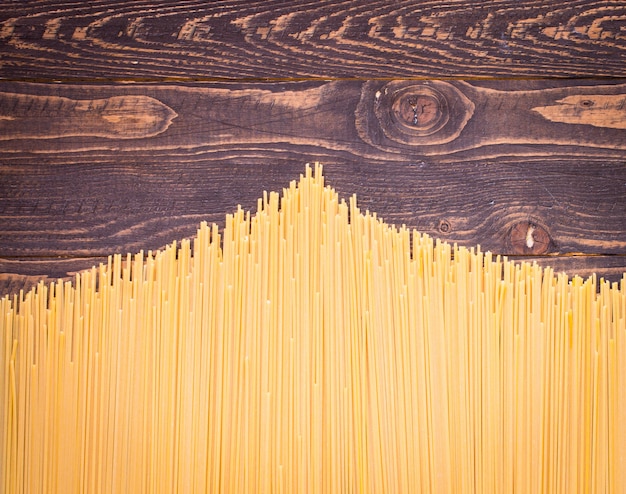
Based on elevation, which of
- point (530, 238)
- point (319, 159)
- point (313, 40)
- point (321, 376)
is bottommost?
point (321, 376)

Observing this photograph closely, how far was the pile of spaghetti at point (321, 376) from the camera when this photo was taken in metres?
0.85

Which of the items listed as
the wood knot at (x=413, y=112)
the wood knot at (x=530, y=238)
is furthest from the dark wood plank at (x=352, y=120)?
the wood knot at (x=530, y=238)

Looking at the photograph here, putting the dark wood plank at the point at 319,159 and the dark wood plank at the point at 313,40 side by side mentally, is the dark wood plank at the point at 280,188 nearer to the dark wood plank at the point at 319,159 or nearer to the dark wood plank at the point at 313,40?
the dark wood plank at the point at 319,159

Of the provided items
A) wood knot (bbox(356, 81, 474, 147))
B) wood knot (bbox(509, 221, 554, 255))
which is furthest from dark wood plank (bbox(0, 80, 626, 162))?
wood knot (bbox(509, 221, 554, 255))

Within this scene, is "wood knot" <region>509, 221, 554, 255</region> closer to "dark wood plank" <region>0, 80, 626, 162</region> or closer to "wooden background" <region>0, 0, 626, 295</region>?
"wooden background" <region>0, 0, 626, 295</region>

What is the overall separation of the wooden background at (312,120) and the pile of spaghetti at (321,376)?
7cm

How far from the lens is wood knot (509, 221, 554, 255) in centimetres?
90

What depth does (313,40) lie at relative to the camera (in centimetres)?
92

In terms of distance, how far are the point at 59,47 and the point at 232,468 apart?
0.69 metres


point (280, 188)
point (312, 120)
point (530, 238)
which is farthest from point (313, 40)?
point (530, 238)

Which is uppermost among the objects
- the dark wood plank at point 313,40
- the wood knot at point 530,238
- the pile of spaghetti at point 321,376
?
the dark wood plank at point 313,40

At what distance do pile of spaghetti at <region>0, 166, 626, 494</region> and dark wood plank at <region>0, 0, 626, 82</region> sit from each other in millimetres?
267

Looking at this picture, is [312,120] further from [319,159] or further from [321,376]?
[321,376]

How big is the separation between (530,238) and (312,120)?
0.38 meters
